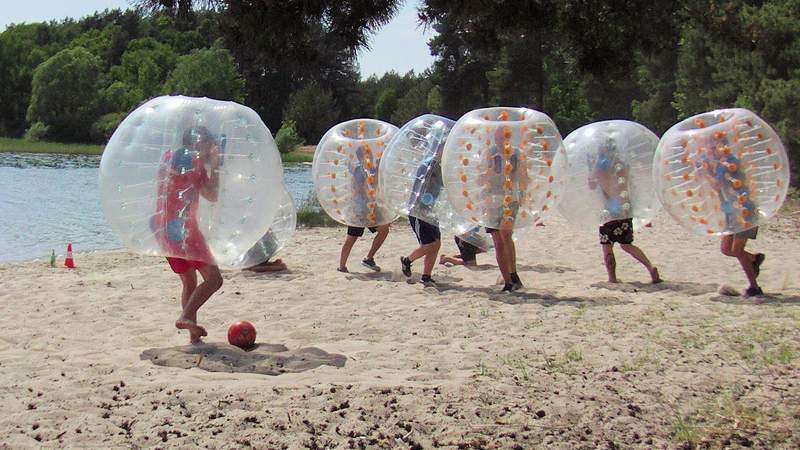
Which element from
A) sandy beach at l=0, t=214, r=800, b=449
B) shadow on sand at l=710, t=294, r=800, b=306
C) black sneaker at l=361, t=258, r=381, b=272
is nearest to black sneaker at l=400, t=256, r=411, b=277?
sandy beach at l=0, t=214, r=800, b=449

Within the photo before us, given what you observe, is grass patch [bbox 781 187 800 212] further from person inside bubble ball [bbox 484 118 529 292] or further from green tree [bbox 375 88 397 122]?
green tree [bbox 375 88 397 122]

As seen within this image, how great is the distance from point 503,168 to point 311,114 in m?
58.1

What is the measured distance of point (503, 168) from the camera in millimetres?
9023

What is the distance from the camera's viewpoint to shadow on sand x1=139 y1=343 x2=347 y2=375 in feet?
20.6

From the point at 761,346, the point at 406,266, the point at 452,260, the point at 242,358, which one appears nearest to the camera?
the point at 242,358

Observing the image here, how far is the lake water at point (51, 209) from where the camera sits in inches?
716

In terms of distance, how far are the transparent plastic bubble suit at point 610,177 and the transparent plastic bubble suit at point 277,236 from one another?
116 inches

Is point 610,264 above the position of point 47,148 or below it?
above

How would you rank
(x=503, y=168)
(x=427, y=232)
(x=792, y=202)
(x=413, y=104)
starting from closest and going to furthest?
(x=503, y=168) < (x=427, y=232) < (x=792, y=202) < (x=413, y=104)

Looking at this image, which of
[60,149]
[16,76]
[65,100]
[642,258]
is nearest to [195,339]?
[642,258]

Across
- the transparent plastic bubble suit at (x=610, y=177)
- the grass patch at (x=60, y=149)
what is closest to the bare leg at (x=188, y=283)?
the transparent plastic bubble suit at (x=610, y=177)

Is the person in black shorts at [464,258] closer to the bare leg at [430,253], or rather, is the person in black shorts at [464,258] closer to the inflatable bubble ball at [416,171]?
the bare leg at [430,253]

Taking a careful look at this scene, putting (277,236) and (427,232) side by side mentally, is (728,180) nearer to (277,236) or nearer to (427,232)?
(427,232)

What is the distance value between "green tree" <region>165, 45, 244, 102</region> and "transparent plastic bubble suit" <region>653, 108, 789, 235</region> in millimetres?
58654
